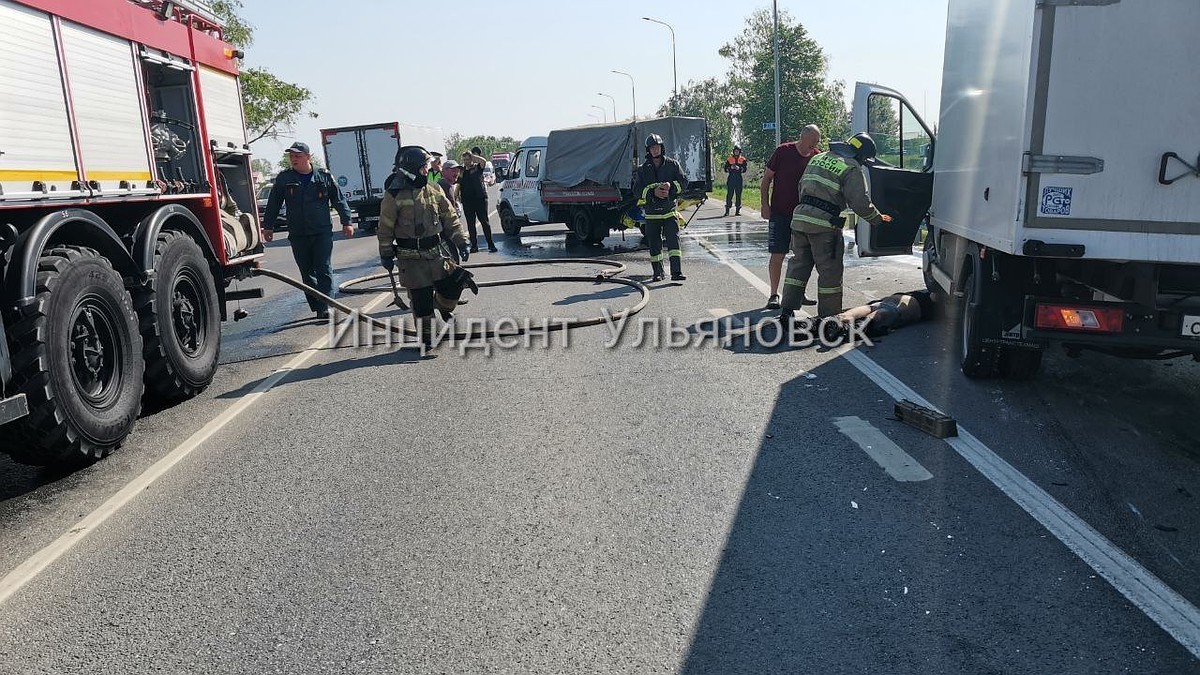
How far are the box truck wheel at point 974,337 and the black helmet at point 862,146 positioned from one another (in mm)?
1648

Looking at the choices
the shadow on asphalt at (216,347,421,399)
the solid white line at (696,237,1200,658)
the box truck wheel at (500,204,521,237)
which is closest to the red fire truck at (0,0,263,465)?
the shadow on asphalt at (216,347,421,399)

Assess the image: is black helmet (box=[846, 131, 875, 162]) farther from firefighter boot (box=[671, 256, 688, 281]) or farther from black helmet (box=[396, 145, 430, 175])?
A: firefighter boot (box=[671, 256, 688, 281])

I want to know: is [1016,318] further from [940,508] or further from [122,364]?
[122,364]

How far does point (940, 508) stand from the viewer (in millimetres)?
4051

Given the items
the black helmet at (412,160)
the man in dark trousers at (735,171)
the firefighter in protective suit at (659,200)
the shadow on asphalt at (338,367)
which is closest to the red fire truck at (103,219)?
the shadow on asphalt at (338,367)

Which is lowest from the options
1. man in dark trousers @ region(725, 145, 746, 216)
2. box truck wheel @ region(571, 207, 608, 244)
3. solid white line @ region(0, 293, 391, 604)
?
solid white line @ region(0, 293, 391, 604)

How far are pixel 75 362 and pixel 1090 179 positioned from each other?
19.1ft

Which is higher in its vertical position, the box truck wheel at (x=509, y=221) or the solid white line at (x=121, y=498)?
the box truck wheel at (x=509, y=221)

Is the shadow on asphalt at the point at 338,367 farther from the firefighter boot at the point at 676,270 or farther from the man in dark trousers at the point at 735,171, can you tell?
the man in dark trousers at the point at 735,171

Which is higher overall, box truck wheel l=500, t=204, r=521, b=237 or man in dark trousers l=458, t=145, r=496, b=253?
man in dark trousers l=458, t=145, r=496, b=253

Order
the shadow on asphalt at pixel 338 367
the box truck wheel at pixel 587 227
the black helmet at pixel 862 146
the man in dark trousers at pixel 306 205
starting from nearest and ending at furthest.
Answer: the shadow on asphalt at pixel 338 367 → the black helmet at pixel 862 146 → the man in dark trousers at pixel 306 205 → the box truck wheel at pixel 587 227

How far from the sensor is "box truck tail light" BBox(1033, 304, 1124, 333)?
5066mm

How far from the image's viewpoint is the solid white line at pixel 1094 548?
9.85 ft

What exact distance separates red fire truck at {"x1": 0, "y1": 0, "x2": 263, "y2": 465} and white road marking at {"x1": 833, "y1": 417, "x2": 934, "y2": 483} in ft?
14.2
